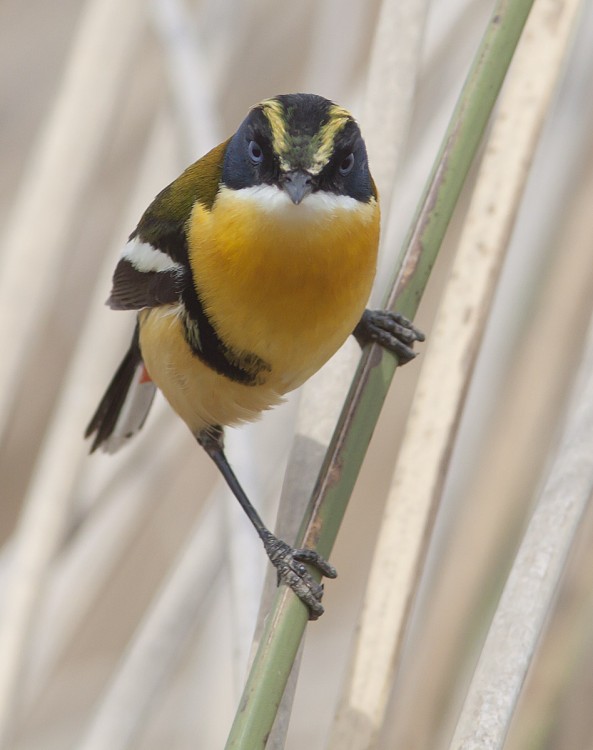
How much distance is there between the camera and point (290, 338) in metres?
1.70

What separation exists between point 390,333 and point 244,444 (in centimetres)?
56

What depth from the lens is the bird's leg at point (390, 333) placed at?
1.94 m

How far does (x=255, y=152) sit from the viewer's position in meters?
1.66

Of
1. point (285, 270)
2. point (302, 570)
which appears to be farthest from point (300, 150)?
point (302, 570)

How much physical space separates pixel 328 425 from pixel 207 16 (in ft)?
4.58

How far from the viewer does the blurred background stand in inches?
79.4

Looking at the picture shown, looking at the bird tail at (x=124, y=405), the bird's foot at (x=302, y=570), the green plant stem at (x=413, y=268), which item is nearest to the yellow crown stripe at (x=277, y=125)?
the green plant stem at (x=413, y=268)

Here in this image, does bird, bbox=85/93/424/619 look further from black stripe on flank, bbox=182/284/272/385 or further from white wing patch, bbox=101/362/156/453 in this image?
white wing patch, bbox=101/362/156/453

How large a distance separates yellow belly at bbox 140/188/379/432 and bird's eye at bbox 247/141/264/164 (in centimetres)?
5

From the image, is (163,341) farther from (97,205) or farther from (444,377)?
(97,205)

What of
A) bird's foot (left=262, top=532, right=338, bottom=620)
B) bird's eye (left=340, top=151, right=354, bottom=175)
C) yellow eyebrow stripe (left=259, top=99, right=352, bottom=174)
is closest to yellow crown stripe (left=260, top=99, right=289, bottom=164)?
yellow eyebrow stripe (left=259, top=99, right=352, bottom=174)

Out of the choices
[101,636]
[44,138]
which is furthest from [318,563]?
[101,636]

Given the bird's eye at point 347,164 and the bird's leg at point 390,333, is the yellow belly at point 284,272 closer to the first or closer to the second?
the bird's eye at point 347,164

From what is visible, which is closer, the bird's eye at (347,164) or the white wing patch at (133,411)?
the bird's eye at (347,164)
